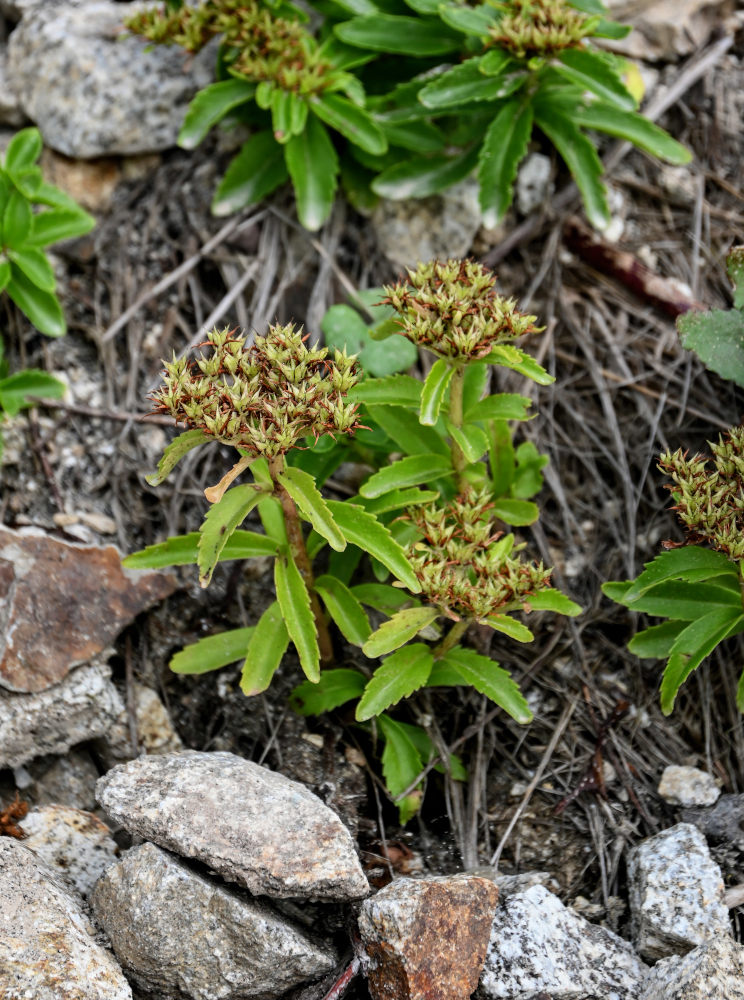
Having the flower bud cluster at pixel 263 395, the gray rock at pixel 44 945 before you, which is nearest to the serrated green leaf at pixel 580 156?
the flower bud cluster at pixel 263 395

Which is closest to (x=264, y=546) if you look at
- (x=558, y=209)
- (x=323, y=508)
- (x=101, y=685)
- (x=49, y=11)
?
(x=323, y=508)

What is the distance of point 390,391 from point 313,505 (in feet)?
1.78

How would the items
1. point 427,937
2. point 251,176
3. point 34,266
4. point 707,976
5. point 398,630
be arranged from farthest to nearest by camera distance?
point 251,176 < point 34,266 < point 398,630 < point 427,937 < point 707,976

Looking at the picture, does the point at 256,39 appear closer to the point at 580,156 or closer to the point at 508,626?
the point at 580,156

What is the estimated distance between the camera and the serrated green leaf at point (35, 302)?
11.6 feet

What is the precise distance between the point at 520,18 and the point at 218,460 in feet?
6.38

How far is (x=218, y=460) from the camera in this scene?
368 centimetres

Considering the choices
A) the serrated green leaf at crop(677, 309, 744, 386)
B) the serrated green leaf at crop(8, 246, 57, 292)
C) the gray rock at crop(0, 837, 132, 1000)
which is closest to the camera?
the gray rock at crop(0, 837, 132, 1000)

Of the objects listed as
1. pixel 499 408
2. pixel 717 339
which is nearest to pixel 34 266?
pixel 499 408

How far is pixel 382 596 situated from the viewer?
3.00 meters

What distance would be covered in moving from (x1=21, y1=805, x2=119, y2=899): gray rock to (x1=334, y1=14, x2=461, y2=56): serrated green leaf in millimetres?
2931

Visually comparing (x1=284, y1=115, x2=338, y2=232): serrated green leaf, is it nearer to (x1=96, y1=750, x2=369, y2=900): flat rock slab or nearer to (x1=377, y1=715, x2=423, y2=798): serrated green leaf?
(x1=377, y1=715, x2=423, y2=798): serrated green leaf

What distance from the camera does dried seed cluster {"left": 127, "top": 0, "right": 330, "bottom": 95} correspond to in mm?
3609

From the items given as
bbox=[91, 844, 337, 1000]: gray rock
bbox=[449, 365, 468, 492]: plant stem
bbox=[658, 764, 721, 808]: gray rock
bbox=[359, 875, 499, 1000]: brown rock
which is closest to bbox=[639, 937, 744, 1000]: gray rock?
bbox=[359, 875, 499, 1000]: brown rock
